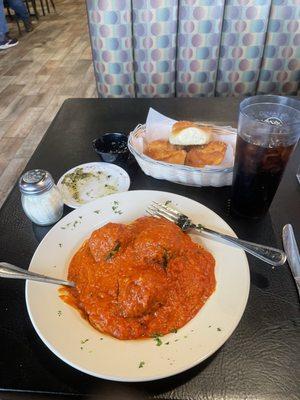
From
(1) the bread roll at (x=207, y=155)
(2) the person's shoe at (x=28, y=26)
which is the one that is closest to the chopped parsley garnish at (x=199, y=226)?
(1) the bread roll at (x=207, y=155)

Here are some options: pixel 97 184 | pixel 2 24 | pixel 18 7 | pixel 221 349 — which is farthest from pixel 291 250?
pixel 18 7

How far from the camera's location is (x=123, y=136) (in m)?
1.17

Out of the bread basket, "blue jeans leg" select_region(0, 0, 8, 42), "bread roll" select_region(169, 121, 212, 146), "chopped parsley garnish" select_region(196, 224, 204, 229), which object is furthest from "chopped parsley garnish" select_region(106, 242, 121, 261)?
"blue jeans leg" select_region(0, 0, 8, 42)

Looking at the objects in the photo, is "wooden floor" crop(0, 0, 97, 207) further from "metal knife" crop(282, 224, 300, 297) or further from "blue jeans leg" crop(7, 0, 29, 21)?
"metal knife" crop(282, 224, 300, 297)

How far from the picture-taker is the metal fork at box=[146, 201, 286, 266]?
31.0 inches

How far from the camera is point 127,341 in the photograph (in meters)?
0.65

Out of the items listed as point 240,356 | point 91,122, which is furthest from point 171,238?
point 91,122

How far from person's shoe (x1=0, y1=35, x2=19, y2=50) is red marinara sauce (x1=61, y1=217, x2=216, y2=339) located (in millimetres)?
5350

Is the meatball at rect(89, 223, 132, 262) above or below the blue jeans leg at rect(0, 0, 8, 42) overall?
above

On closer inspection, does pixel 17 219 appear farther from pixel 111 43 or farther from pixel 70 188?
pixel 111 43

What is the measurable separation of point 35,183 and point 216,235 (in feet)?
1.60

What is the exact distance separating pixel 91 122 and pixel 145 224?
72 cm

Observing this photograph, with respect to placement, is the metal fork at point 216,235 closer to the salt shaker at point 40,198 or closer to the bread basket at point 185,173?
the bread basket at point 185,173

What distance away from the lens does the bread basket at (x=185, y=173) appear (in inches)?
38.7
